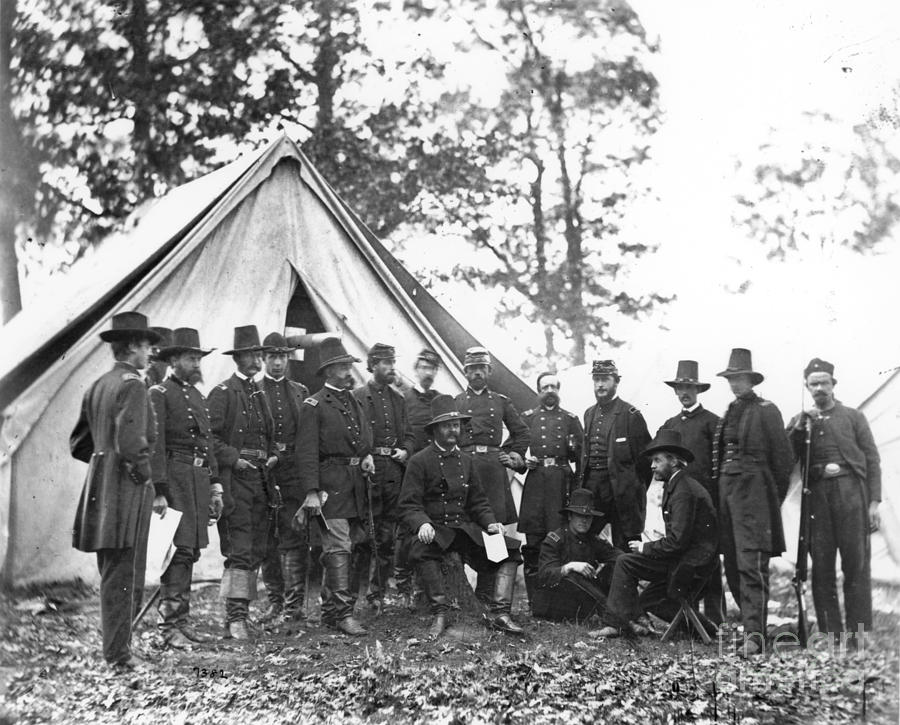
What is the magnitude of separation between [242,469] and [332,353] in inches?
37.7

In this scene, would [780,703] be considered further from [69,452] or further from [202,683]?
[69,452]

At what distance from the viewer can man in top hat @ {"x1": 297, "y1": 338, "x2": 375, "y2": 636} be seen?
6.82 metres

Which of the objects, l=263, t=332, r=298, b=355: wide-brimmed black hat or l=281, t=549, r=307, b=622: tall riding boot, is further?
l=263, t=332, r=298, b=355: wide-brimmed black hat

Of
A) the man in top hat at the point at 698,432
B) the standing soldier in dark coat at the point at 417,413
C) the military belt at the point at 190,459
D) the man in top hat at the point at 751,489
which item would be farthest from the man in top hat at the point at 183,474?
the man in top hat at the point at 751,489

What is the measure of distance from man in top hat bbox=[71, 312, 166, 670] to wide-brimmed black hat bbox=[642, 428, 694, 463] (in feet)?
9.80

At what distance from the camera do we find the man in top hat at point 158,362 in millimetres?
6669

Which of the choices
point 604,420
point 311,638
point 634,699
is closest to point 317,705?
point 311,638

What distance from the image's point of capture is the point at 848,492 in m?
6.57

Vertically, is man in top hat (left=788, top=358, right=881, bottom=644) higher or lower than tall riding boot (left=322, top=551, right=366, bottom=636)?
higher

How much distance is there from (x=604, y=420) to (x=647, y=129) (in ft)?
6.28

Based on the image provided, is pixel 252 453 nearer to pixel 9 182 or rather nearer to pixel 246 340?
pixel 246 340

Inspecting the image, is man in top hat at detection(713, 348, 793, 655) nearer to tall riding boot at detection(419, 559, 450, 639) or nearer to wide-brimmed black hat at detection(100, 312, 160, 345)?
tall riding boot at detection(419, 559, 450, 639)

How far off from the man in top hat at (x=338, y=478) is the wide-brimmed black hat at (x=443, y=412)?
0.43 meters

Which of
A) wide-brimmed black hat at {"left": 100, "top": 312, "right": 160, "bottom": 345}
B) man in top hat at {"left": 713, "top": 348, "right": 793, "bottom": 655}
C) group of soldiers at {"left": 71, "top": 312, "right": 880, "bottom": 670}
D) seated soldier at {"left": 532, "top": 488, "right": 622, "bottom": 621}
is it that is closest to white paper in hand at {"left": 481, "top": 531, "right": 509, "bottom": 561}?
group of soldiers at {"left": 71, "top": 312, "right": 880, "bottom": 670}
